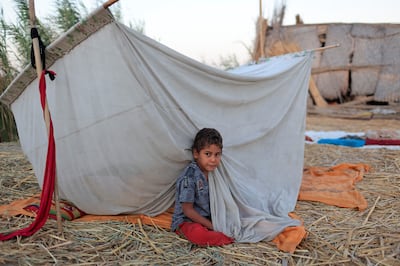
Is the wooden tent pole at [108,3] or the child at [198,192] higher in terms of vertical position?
the wooden tent pole at [108,3]

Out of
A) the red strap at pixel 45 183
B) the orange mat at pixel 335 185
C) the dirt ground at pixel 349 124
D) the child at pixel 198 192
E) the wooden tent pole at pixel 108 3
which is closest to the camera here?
the wooden tent pole at pixel 108 3

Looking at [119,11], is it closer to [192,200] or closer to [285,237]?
[192,200]

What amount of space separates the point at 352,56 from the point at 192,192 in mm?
7907

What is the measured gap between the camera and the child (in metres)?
2.18

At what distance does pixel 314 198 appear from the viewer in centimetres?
307

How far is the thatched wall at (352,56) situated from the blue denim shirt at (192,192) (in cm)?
755

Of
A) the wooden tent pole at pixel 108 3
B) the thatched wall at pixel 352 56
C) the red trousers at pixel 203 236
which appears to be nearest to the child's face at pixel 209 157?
the red trousers at pixel 203 236

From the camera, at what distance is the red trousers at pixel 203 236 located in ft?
6.93

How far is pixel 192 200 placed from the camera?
223 centimetres

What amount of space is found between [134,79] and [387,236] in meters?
1.83

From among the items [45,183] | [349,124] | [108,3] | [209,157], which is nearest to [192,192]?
[209,157]

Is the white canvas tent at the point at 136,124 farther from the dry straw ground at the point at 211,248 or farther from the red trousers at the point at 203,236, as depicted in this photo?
the dry straw ground at the point at 211,248

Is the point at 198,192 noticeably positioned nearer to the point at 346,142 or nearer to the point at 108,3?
the point at 108,3

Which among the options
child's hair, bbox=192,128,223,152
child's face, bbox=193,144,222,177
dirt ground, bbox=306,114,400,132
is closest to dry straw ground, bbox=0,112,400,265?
child's face, bbox=193,144,222,177
